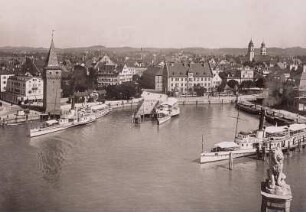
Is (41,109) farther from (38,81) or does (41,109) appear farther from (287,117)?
(287,117)

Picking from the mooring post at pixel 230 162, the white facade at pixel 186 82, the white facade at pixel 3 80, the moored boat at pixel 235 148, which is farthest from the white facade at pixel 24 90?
the mooring post at pixel 230 162

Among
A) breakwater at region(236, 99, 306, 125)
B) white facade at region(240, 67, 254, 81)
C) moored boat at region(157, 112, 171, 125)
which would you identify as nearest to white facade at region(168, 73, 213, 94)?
white facade at region(240, 67, 254, 81)

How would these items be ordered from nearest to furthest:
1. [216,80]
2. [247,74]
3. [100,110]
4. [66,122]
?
[66,122] → [100,110] → [216,80] → [247,74]

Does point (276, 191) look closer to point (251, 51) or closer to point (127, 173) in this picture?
point (127, 173)

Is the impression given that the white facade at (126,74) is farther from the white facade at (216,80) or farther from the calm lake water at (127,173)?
the calm lake water at (127,173)

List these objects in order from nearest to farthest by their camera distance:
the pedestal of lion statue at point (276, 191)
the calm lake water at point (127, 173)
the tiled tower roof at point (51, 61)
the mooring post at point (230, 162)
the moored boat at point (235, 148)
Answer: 1. the pedestal of lion statue at point (276, 191)
2. the calm lake water at point (127, 173)
3. the mooring post at point (230, 162)
4. the moored boat at point (235, 148)
5. the tiled tower roof at point (51, 61)

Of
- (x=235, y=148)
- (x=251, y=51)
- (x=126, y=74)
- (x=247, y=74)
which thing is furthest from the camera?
(x=247, y=74)

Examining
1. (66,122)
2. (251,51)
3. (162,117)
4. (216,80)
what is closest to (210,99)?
(251,51)
